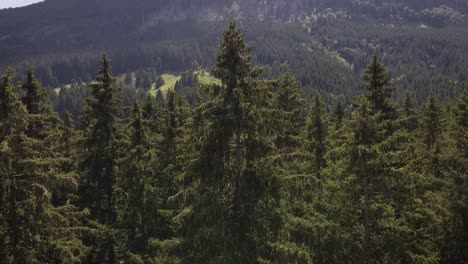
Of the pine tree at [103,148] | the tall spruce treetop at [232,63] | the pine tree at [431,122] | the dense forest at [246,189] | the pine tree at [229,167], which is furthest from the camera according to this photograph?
the pine tree at [431,122]

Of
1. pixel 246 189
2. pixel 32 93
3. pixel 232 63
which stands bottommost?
pixel 246 189

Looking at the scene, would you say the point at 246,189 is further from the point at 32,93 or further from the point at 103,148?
the point at 32,93

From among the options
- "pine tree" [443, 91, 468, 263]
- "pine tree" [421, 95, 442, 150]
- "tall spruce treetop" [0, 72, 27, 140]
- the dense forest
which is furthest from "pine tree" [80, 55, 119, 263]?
"pine tree" [421, 95, 442, 150]

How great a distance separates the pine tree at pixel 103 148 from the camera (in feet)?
83.2

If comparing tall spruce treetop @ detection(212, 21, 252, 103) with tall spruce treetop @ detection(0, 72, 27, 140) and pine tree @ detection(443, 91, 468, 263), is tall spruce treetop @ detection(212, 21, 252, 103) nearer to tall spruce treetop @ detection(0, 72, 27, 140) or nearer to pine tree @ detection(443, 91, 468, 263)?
tall spruce treetop @ detection(0, 72, 27, 140)

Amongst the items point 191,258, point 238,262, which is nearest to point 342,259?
point 238,262

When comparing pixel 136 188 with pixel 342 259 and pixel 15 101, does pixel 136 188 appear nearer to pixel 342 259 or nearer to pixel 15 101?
pixel 15 101

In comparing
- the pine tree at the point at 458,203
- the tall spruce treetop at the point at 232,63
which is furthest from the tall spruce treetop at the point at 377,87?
the tall spruce treetop at the point at 232,63

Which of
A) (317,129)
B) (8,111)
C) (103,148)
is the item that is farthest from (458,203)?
(8,111)

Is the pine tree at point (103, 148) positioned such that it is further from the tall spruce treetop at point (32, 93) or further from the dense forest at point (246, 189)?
the tall spruce treetop at point (32, 93)

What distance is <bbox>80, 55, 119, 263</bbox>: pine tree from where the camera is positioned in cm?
2536

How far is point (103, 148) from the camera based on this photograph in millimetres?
25172

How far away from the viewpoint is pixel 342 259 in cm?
1720

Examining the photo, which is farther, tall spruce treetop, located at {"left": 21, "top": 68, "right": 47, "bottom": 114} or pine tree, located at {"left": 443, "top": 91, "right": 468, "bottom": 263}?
pine tree, located at {"left": 443, "top": 91, "right": 468, "bottom": 263}
